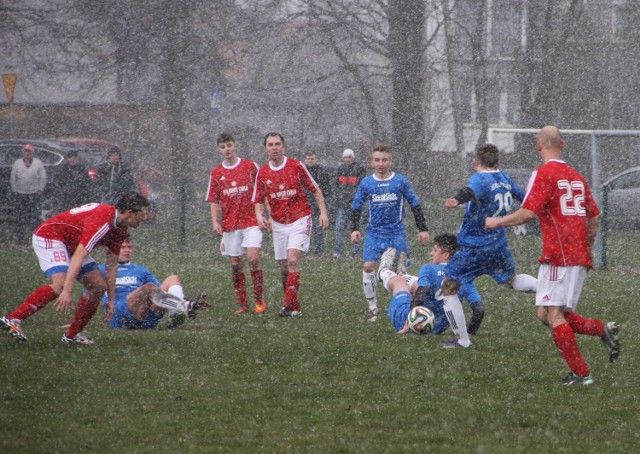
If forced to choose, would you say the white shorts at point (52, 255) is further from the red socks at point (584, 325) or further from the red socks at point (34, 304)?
the red socks at point (584, 325)

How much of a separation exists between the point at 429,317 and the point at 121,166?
47.0 feet

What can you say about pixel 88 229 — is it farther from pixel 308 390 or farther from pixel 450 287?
pixel 450 287

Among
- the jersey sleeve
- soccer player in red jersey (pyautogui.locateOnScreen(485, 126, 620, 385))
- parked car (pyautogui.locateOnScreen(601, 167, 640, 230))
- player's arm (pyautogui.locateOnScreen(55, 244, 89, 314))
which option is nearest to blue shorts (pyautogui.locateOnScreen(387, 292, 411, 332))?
the jersey sleeve

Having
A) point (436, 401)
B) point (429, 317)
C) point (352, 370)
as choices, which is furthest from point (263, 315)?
point (436, 401)

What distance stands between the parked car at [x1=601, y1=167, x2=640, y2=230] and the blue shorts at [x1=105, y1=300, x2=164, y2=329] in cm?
1045

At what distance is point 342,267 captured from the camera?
1842cm

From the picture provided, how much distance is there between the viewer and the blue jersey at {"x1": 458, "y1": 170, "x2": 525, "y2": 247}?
952 cm

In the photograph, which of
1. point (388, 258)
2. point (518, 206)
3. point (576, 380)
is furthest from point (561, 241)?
point (518, 206)

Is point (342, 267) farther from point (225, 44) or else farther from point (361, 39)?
point (225, 44)

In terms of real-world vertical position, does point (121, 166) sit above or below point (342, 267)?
above

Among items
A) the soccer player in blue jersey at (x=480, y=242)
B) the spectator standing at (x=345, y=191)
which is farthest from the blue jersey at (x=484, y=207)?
the spectator standing at (x=345, y=191)

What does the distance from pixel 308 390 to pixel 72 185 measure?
16.6 meters

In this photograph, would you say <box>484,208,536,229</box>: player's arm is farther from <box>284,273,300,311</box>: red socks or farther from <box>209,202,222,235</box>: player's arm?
<box>209,202,222,235</box>: player's arm

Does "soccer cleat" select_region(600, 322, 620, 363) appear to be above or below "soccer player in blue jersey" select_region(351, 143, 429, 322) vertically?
below
